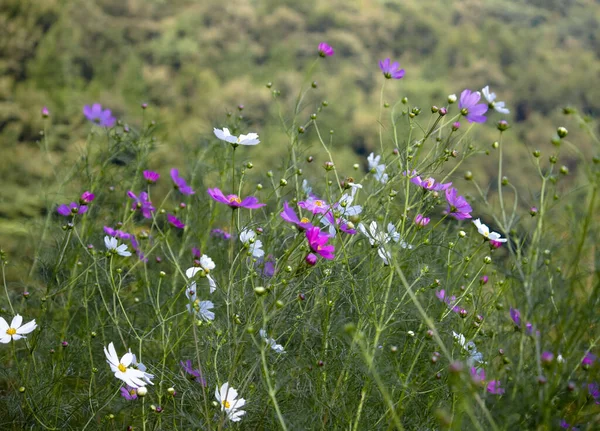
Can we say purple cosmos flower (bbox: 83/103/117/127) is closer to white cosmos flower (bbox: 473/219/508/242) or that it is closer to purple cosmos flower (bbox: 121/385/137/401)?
purple cosmos flower (bbox: 121/385/137/401)

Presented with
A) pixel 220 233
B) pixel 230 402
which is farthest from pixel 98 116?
pixel 230 402

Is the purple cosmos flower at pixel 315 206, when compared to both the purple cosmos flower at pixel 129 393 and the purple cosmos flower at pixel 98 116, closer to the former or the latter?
the purple cosmos flower at pixel 129 393

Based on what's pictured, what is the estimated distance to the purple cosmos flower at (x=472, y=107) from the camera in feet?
3.21

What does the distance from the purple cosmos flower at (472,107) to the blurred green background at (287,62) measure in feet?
17.3

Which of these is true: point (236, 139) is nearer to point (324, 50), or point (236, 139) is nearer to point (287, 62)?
point (324, 50)

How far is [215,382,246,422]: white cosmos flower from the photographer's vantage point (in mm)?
824

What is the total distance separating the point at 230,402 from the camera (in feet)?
2.85

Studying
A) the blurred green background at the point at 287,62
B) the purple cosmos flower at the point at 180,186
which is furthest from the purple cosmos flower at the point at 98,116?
the blurred green background at the point at 287,62

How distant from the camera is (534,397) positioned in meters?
0.66

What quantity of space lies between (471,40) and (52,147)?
5948 millimetres

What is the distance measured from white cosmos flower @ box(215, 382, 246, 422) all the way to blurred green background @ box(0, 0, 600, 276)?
17.5ft

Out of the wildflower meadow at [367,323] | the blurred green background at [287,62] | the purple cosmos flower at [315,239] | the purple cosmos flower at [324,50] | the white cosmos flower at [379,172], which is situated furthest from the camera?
the blurred green background at [287,62]

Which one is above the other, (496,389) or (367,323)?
(496,389)

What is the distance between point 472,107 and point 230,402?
59cm
